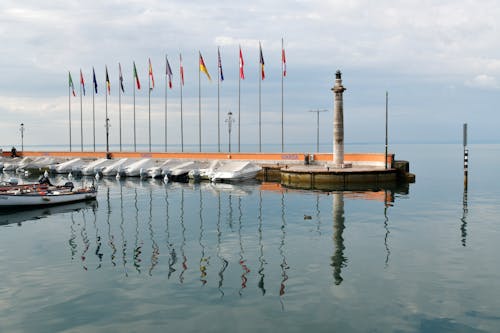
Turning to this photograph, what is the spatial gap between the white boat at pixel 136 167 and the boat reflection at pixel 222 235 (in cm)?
2010

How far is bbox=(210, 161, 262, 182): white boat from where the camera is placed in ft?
184

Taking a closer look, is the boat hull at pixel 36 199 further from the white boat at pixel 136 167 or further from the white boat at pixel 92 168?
the white boat at pixel 92 168

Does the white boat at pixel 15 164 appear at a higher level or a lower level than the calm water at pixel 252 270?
higher

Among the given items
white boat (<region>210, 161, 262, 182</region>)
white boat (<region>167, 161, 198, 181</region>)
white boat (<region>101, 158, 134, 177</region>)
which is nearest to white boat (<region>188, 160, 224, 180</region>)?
white boat (<region>210, 161, 262, 182</region>)

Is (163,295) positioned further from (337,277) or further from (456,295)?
(456,295)

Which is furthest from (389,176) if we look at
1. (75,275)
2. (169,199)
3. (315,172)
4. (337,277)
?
(75,275)

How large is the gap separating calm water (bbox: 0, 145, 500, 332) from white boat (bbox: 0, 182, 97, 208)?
6.11 ft

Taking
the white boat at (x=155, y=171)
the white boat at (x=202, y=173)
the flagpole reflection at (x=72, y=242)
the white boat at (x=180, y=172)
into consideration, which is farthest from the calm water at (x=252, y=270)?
the white boat at (x=155, y=171)

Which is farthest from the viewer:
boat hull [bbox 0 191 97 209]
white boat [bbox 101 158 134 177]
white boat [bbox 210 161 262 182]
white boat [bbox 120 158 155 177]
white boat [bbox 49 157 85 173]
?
white boat [bbox 49 157 85 173]

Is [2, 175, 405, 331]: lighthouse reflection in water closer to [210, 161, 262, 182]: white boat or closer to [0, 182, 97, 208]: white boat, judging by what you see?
[0, 182, 97, 208]: white boat

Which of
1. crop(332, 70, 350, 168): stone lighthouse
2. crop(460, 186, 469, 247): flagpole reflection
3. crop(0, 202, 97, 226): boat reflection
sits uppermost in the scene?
crop(332, 70, 350, 168): stone lighthouse

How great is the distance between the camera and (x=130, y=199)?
42.1 meters

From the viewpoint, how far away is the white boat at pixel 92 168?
70450 millimetres

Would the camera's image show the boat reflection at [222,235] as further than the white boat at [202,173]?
No
